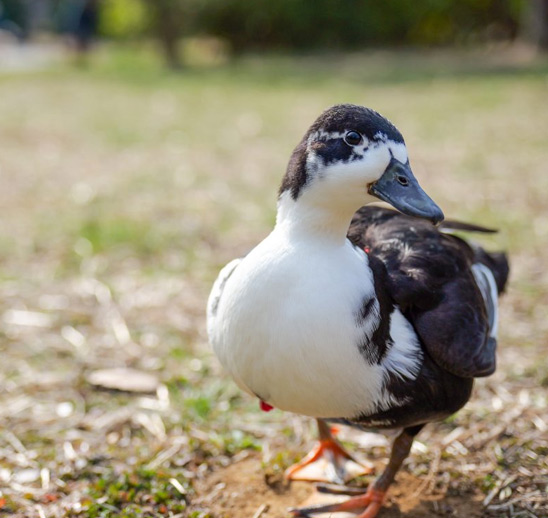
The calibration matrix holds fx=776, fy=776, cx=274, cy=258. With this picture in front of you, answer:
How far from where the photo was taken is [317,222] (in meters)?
2.45

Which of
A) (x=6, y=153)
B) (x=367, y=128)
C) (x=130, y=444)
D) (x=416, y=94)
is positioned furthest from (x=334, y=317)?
(x=416, y=94)

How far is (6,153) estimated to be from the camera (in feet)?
26.9

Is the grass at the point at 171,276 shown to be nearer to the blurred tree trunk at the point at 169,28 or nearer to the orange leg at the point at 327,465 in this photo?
the orange leg at the point at 327,465

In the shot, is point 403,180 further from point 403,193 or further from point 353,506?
point 353,506

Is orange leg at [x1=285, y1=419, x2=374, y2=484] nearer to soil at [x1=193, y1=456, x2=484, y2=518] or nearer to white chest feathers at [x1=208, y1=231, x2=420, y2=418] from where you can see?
soil at [x1=193, y1=456, x2=484, y2=518]

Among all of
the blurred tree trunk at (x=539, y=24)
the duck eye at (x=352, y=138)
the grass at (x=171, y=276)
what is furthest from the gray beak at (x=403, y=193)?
the blurred tree trunk at (x=539, y=24)

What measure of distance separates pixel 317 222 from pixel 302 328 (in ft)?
1.13

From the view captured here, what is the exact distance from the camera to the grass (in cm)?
313

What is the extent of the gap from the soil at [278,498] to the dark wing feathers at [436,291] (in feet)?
1.93

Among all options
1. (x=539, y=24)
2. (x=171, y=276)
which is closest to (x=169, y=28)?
(x=539, y=24)

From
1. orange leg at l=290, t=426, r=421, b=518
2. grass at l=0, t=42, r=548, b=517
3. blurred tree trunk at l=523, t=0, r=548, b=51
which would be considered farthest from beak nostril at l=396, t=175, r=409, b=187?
blurred tree trunk at l=523, t=0, r=548, b=51

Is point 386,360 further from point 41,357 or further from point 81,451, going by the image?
point 41,357

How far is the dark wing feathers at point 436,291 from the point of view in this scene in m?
2.59

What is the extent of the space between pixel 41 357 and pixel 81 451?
935 mm
